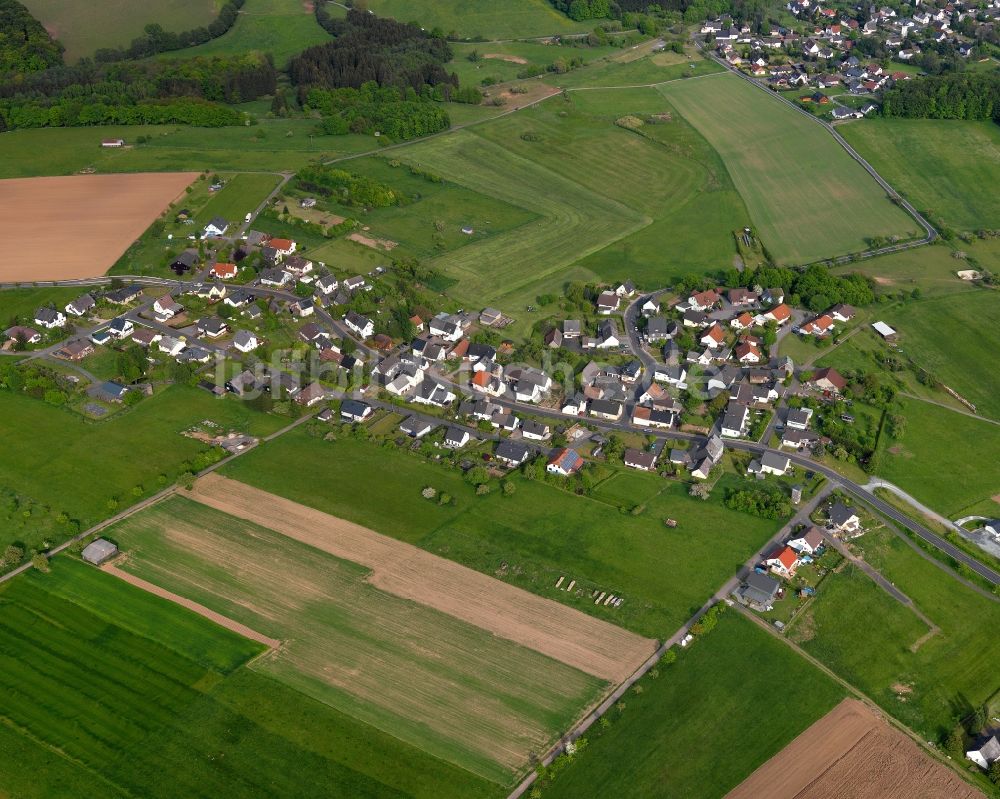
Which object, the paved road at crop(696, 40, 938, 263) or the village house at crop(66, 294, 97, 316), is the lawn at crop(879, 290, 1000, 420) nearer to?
the paved road at crop(696, 40, 938, 263)

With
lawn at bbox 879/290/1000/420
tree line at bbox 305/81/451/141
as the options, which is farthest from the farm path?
tree line at bbox 305/81/451/141

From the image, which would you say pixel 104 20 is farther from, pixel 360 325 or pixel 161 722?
pixel 161 722

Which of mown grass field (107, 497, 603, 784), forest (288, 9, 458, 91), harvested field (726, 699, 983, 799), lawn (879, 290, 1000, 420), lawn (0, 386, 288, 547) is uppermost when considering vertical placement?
forest (288, 9, 458, 91)

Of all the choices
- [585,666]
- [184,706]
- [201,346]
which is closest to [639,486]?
[585,666]

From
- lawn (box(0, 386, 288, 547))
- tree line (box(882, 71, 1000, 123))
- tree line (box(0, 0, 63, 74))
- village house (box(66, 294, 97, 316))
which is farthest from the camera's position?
tree line (box(0, 0, 63, 74))

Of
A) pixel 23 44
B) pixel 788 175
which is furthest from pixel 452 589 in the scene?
pixel 23 44

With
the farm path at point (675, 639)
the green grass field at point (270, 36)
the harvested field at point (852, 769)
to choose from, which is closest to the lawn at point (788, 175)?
the farm path at point (675, 639)

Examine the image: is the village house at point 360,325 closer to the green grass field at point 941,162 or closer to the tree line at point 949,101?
the green grass field at point 941,162
